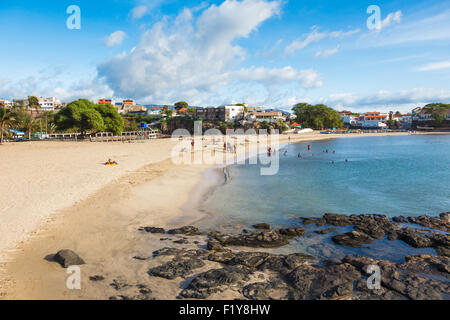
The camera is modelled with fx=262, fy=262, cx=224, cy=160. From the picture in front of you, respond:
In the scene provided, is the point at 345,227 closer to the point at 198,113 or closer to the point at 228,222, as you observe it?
the point at 228,222

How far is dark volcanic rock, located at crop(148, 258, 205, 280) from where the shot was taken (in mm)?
7703

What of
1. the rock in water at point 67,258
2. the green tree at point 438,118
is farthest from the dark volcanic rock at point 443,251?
the green tree at point 438,118

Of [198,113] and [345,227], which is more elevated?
[198,113]

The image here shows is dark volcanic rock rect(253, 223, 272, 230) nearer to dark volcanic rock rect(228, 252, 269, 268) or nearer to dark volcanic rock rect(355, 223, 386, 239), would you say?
dark volcanic rock rect(228, 252, 269, 268)

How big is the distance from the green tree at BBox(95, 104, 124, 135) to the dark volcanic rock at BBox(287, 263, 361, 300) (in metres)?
55.1

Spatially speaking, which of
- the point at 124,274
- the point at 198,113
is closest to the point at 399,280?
the point at 124,274

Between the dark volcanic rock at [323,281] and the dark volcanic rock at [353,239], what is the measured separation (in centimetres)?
220

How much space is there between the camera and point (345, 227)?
12352 millimetres

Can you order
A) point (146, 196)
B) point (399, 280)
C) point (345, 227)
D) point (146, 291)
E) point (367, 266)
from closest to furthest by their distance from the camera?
point (146, 291), point (399, 280), point (367, 266), point (345, 227), point (146, 196)

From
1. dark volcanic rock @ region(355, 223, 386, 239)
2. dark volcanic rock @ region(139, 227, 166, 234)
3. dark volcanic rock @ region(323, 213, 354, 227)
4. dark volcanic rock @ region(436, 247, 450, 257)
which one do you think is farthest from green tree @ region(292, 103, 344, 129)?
dark volcanic rock @ region(139, 227, 166, 234)

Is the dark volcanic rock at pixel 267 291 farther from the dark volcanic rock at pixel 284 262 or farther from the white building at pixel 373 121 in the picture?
the white building at pixel 373 121

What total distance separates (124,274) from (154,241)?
8.27ft

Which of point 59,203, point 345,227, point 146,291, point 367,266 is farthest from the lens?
point 59,203

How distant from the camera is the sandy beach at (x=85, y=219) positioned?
717 centimetres
